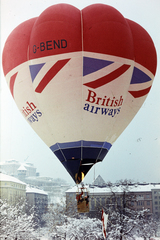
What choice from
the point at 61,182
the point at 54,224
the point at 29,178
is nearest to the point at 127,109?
the point at 54,224

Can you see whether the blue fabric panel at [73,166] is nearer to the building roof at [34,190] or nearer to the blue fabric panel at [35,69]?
the blue fabric panel at [35,69]

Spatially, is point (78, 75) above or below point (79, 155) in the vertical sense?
above

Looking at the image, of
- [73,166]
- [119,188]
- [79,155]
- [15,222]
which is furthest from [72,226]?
[79,155]

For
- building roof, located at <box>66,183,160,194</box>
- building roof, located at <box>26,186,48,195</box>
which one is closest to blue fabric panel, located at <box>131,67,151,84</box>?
building roof, located at <box>66,183,160,194</box>

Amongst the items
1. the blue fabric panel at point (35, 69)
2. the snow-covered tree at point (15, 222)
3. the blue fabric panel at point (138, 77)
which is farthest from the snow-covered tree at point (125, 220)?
the blue fabric panel at point (35, 69)

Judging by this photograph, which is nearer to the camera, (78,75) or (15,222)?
(78,75)

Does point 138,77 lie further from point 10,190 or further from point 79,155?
point 10,190
